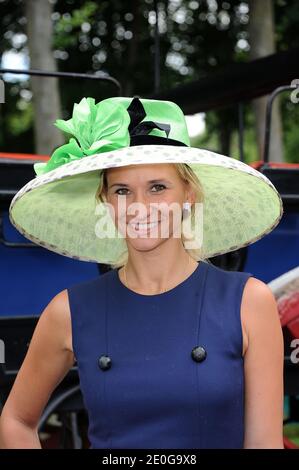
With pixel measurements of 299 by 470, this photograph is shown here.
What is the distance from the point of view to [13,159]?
2.69 meters

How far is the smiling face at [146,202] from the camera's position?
5.07ft

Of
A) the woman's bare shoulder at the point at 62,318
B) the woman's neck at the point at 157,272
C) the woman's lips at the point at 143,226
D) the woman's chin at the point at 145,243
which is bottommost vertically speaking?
the woman's bare shoulder at the point at 62,318

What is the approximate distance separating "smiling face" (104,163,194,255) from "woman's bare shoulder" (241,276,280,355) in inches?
8.7

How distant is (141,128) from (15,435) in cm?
73

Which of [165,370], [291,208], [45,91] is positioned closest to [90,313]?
[165,370]

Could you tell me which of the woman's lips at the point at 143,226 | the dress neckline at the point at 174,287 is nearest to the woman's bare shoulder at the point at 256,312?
the dress neckline at the point at 174,287

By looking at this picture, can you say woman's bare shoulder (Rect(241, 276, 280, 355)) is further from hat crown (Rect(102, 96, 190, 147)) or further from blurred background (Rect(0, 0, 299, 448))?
blurred background (Rect(0, 0, 299, 448))

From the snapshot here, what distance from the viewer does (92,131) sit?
5.35 ft

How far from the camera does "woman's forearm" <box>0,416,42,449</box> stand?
161 cm

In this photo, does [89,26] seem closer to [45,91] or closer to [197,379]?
[45,91]

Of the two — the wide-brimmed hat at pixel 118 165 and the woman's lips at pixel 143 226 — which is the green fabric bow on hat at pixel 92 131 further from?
the woman's lips at pixel 143 226

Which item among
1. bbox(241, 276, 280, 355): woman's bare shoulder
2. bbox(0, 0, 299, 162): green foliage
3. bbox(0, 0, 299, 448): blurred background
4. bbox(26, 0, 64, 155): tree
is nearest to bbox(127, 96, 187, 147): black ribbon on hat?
bbox(241, 276, 280, 355): woman's bare shoulder

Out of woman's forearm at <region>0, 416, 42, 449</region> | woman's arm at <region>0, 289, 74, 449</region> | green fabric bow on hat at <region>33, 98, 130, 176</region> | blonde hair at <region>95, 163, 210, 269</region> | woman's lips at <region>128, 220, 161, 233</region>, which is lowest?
woman's forearm at <region>0, 416, 42, 449</region>

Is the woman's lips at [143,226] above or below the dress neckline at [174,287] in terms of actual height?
above
